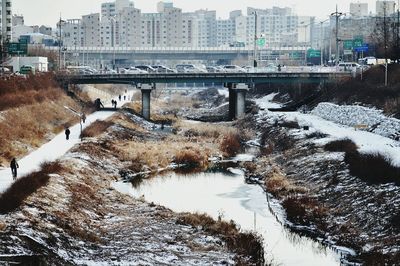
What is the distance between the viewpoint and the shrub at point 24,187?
100 ft

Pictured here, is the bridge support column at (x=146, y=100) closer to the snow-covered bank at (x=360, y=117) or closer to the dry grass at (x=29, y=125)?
the dry grass at (x=29, y=125)

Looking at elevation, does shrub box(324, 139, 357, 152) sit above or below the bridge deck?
below

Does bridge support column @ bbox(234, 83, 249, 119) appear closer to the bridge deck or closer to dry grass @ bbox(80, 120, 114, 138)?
the bridge deck

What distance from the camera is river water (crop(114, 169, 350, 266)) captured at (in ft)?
95.8

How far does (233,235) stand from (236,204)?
28.7 feet

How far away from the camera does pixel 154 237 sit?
30.8m

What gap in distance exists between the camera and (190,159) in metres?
57.0

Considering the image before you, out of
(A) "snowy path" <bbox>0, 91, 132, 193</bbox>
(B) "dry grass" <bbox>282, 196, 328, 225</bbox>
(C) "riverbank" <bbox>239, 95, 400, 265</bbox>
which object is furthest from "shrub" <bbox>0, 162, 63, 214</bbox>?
(B) "dry grass" <bbox>282, 196, 328, 225</bbox>

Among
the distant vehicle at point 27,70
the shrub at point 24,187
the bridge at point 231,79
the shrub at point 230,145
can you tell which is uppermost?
the distant vehicle at point 27,70

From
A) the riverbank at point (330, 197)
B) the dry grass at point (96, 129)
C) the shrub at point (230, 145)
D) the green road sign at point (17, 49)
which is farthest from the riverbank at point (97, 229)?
the green road sign at point (17, 49)

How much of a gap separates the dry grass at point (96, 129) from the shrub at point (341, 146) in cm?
2184

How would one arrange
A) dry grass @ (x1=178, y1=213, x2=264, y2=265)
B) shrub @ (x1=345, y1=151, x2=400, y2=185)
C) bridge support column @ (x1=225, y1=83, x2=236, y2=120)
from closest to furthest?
dry grass @ (x1=178, y1=213, x2=264, y2=265)
shrub @ (x1=345, y1=151, x2=400, y2=185)
bridge support column @ (x1=225, y1=83, x2=236, y2=120)

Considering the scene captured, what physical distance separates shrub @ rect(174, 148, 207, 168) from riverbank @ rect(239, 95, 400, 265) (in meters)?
4.68

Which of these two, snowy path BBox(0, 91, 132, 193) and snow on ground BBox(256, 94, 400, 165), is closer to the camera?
snowy path BBox(0, 91, 132, 193)
